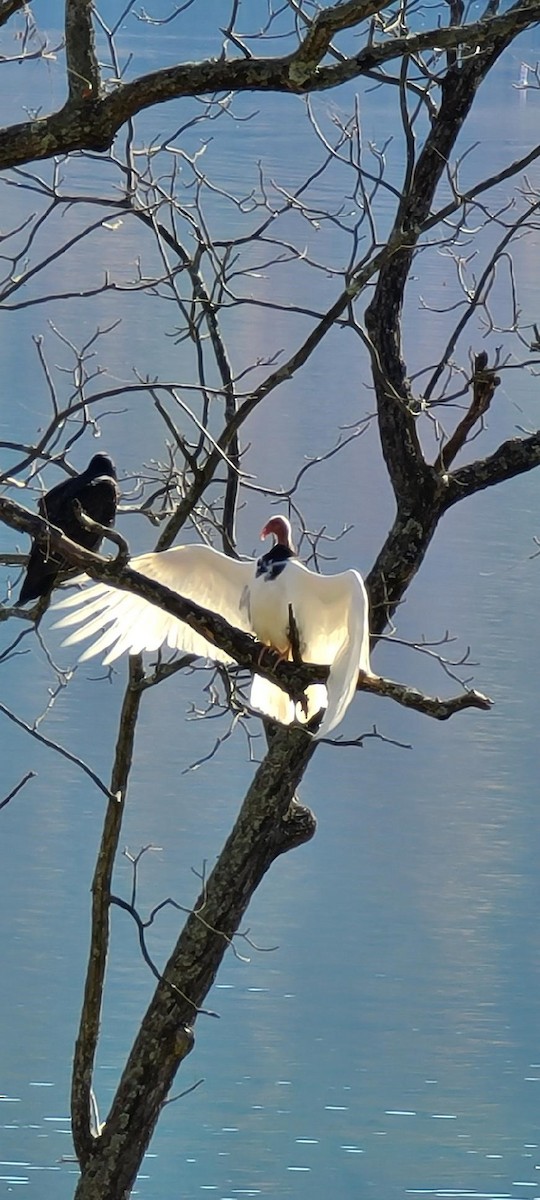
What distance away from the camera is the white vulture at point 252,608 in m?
3.15

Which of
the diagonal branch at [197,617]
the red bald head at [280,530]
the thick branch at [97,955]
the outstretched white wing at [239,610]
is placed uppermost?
the red bald head at [280,530]

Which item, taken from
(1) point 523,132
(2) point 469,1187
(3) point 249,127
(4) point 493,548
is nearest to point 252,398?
(2) point 469,1187

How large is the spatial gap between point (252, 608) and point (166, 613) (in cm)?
16

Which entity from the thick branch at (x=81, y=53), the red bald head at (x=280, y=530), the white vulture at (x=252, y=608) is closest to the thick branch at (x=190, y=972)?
the white vulture at (x=252, y=608)

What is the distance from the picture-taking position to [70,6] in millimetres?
2197

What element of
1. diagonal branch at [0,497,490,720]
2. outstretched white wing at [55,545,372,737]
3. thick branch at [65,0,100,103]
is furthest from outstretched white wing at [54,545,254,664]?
thick branch at [65,0,100,103]

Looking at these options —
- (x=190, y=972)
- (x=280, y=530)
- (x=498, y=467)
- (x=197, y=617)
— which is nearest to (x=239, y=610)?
(x=280, y=530)

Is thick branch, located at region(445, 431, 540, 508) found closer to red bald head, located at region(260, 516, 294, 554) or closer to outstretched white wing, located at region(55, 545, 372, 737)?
red bald head, located at region(260, 516, 294, 554)

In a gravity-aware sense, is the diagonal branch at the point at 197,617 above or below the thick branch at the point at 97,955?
above

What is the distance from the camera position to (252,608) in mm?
3342

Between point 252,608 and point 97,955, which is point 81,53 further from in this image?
point 97,955

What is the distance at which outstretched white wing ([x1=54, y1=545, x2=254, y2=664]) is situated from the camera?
3.34 meters

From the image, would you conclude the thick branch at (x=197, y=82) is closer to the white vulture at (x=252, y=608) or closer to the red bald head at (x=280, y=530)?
the white vulture at (x=252, y=608)

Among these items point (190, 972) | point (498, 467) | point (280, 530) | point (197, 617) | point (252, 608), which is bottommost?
point (190, 972)
